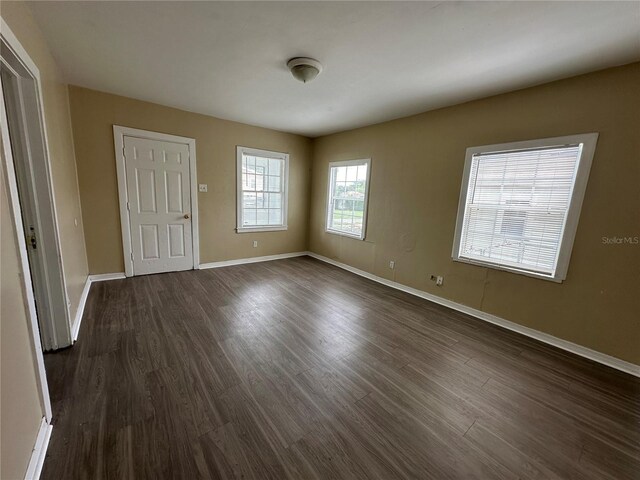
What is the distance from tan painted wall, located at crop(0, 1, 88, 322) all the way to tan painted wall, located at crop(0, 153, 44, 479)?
1.17 m

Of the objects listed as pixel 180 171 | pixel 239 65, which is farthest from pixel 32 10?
pixel 180 171

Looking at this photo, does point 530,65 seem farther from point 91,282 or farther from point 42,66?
point 91,282

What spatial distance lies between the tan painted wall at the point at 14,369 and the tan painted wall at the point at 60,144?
3.83 ft

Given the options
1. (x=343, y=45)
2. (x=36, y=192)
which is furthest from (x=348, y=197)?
(x=36, y=192)

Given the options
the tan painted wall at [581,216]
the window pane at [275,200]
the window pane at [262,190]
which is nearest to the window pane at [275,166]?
the window pane at [262,190]

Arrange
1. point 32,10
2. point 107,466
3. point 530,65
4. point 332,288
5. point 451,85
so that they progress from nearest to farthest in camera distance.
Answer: point 107,466
point 32,10
point 530,65
point 451,85
point 332,288

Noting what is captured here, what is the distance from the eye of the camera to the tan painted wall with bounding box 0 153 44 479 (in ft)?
3.34

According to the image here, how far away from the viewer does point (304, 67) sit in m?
2.30

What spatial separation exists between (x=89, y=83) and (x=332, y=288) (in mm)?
4031

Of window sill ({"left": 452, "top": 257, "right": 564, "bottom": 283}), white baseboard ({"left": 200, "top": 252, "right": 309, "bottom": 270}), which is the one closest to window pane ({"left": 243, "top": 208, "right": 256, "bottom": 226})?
white baseboard ({"left": 200, "top": 252, "right": 309, "bottom": 270})

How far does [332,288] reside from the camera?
386 centimetres

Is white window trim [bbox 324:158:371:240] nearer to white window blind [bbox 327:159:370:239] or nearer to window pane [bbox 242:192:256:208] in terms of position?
white window blind [bbox 327:159:370:239]

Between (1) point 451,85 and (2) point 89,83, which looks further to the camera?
(2) point 89,83

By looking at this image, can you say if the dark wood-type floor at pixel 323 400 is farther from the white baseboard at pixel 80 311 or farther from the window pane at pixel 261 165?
the window pane at pixel 261 165
